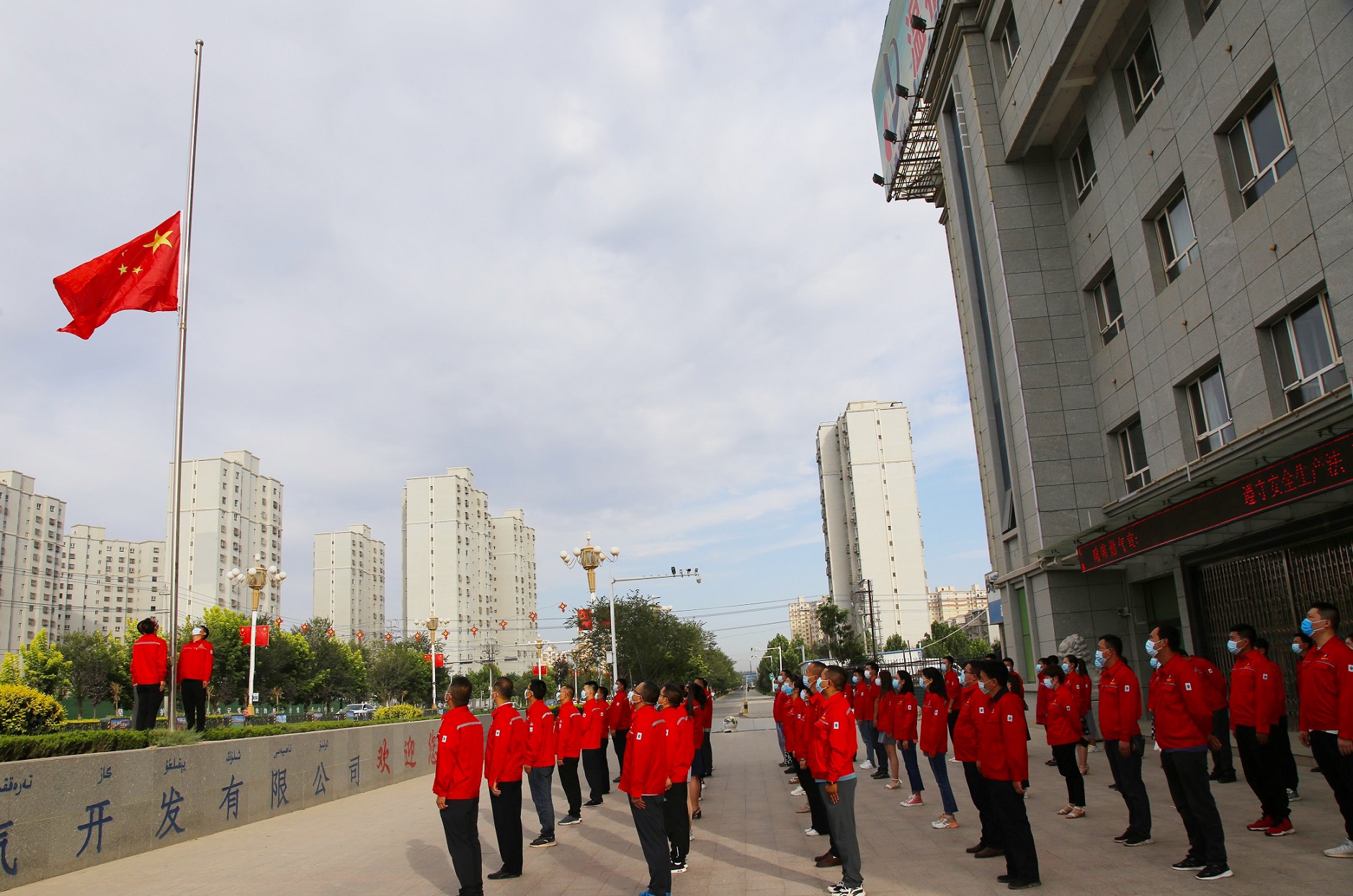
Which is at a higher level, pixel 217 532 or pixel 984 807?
pixel 217 532

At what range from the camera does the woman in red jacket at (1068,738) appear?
884cm

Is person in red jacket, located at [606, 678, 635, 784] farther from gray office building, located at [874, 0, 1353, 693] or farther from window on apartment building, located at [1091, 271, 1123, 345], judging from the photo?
window on apartment building, located at [1091, 271, 1123, 345]

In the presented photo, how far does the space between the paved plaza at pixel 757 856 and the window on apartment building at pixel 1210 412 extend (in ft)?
18.5

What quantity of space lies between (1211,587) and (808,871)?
10647mm

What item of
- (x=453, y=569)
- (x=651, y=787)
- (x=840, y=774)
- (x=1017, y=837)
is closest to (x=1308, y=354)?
(x=1017, y=837)

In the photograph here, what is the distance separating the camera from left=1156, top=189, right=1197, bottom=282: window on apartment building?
14.6m

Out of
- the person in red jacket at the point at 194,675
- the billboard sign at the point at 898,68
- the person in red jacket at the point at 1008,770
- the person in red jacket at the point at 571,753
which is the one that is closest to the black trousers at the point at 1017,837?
the person in red jacket at the point at 1008,770

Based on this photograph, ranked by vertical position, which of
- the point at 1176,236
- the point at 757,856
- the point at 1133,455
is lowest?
the point at 757,856

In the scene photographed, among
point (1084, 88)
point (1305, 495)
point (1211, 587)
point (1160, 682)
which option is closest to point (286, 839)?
point (1160, 682)

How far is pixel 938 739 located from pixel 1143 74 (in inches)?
506

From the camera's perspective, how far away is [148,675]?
10867 mm

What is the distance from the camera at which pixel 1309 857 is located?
20.7 ft

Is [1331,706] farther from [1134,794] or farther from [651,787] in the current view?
[651,787]

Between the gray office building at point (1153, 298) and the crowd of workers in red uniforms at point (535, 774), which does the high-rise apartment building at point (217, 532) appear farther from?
the crowd of workers in red uniforms at point (535, 774)
